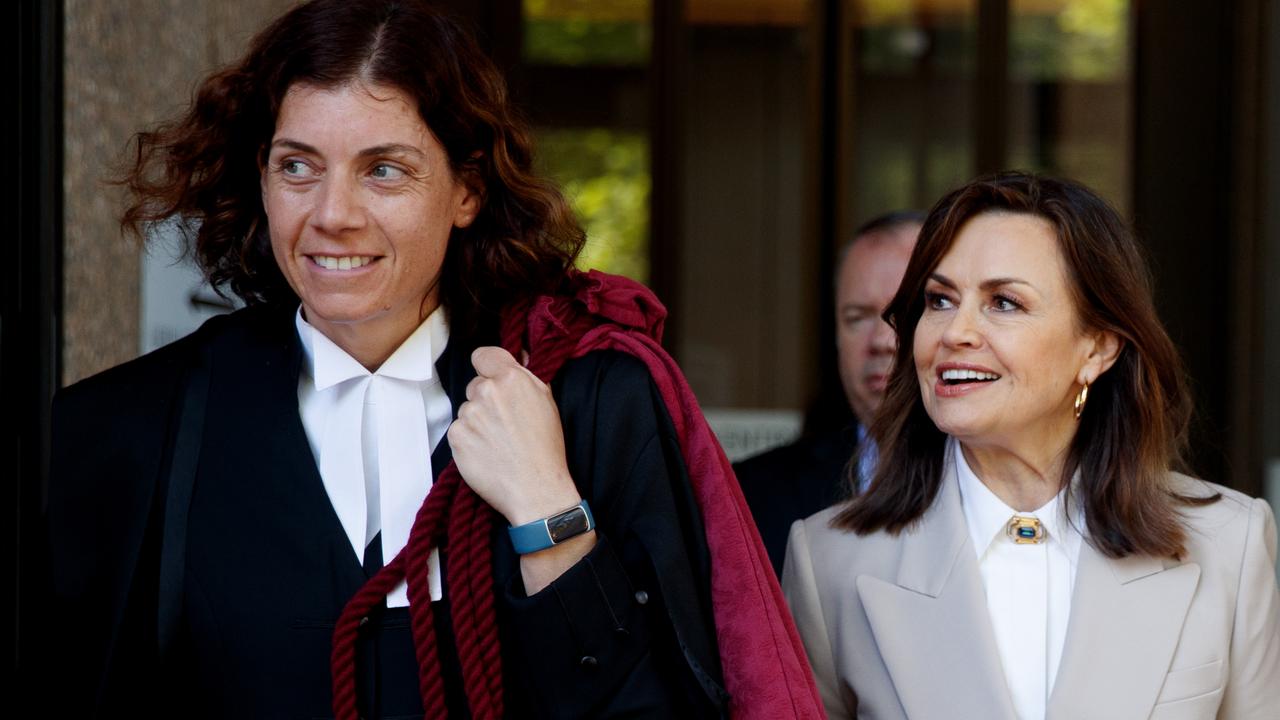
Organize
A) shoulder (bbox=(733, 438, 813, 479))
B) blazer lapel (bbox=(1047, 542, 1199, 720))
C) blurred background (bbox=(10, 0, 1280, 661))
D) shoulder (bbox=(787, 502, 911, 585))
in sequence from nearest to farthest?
1. blazer lapel (bbox=(1047, 542, 1199, 720))
2. shoulder (bbox=(787, 502, 911, 585))
3. blurred background (bbox=(10, 0, 1280, 661))
4. shoulder (bbox=(733, 438, 813, 479))

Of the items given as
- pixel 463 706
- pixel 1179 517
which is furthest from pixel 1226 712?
pixel 463 706

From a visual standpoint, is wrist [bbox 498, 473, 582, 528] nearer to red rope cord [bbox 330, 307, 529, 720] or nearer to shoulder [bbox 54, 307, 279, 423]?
red rope cord [bbox 330, 307, 529, 720]

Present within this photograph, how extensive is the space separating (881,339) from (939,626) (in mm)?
1253

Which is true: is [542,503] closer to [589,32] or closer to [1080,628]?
[1080,628]

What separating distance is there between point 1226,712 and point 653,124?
13.9 feet

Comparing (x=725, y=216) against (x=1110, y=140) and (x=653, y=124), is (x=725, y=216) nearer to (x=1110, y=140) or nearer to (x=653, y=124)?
(x=653, y=124)

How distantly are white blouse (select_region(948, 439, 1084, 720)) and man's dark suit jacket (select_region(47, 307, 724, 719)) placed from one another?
29.6 inches

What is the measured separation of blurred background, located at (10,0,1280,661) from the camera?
338 centimetres

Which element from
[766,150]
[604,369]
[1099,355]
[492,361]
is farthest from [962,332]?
[766,150]

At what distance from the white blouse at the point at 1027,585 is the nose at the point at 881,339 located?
38.7 inches

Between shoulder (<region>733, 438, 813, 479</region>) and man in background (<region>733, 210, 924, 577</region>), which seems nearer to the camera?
man in background (<region>733, 210, 924, 577</region>)

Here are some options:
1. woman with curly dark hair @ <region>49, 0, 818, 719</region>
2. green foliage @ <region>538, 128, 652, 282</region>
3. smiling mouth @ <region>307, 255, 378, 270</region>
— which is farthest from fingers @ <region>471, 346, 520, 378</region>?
green foliage @ <region>538, 128, 652, 282</region>

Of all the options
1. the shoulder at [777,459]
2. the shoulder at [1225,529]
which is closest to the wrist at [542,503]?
the shoulder at [1225,529]

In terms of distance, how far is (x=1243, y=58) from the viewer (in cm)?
512
